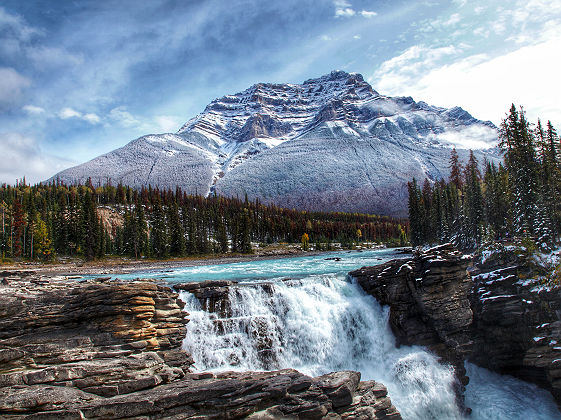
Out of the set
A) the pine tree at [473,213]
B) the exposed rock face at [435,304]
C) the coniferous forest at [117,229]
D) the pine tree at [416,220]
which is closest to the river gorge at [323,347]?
the exposed rock face at [435,304]

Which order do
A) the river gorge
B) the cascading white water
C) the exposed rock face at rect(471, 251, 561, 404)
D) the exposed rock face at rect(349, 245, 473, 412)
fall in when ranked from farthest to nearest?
the exposed rock face at rect(349, 245, 473, 412) < the exposed rock face at rect(471, 251, 561, 404) < the cascading white water < the river gorge

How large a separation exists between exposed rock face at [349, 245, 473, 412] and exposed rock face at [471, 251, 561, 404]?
1761 mm

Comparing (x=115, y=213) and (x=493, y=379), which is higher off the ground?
(x=115, y=213)

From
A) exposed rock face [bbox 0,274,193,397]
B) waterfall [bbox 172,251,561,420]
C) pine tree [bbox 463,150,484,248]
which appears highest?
pine tree [bbox 463,150,484,248]

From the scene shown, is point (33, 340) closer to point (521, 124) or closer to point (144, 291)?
point (144, 291)

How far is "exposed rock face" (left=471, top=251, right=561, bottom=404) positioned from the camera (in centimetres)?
2312

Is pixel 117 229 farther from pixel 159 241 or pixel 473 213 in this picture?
pixel 473 213

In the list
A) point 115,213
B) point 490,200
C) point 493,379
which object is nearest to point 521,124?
point 490,200

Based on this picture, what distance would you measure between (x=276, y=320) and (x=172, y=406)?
12713 mm

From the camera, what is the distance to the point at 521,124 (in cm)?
4819

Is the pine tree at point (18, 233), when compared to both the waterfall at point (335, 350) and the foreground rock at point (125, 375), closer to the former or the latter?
the foreground rock at point (125, 375)

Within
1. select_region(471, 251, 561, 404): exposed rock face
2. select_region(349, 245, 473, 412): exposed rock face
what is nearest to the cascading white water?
select_region(349, 245, 473, 412): exposed rock face

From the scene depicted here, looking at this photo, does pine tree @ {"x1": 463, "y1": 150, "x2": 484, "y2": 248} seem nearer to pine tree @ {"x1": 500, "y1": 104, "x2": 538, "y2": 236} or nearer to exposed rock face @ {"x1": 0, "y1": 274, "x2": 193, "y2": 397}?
pine tree @ {"x1": 500, "y1": 104, "x2": 538, "y2": 236}

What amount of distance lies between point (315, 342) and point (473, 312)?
44.8 ft
